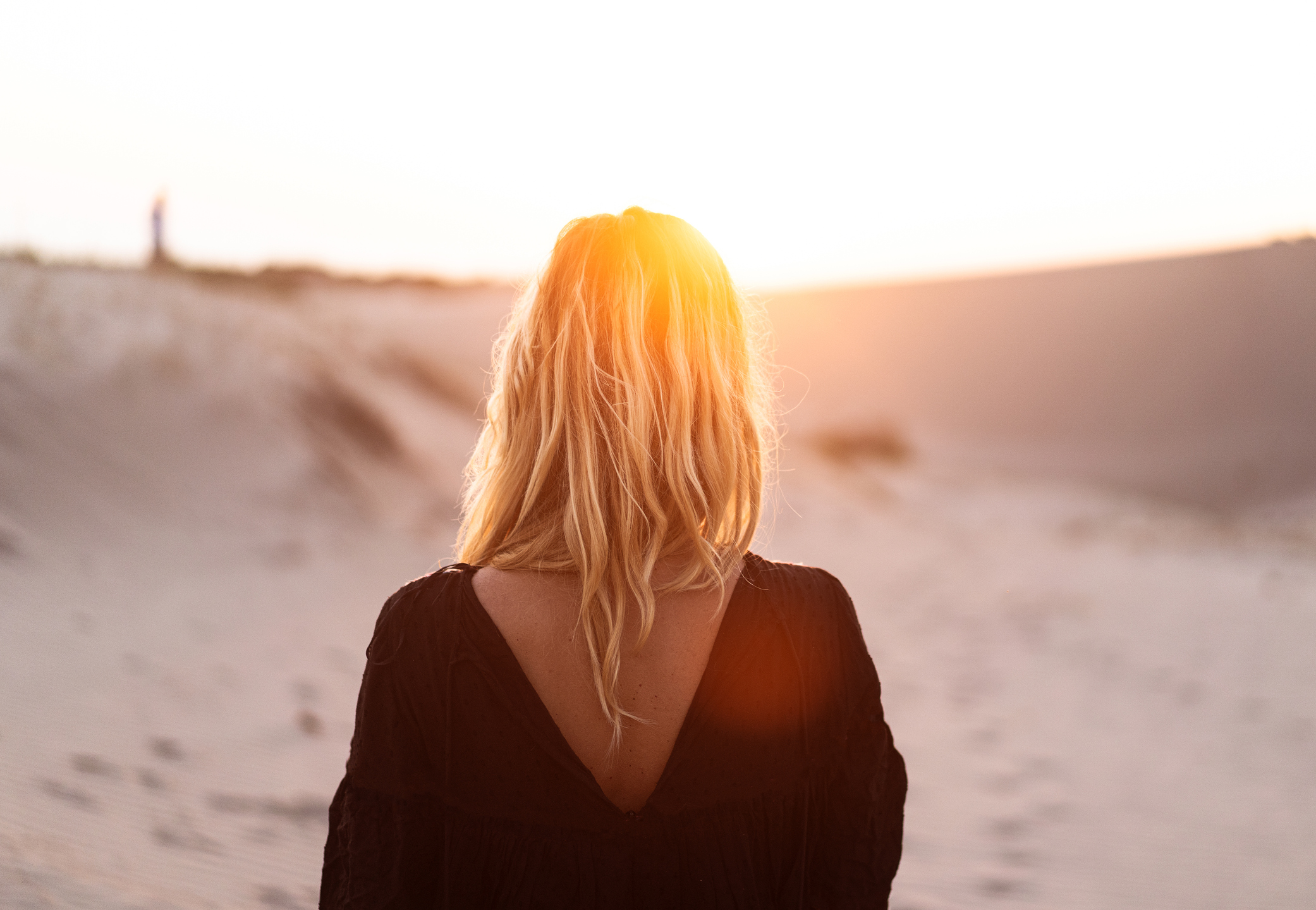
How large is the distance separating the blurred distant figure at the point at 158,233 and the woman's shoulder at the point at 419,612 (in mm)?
18253

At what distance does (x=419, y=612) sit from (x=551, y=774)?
33 cm

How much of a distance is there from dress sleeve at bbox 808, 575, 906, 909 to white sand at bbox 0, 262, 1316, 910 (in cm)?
44

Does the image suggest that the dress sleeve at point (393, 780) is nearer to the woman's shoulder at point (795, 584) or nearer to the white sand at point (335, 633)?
the woman's shoulder at point (795, 584)

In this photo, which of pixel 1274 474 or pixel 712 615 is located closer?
pixel 712 615

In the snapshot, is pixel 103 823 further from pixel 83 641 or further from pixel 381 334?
pixel 381 334

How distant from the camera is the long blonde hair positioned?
1455 millimetres

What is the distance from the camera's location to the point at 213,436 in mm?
11508

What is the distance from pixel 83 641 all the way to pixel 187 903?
11.5 ft

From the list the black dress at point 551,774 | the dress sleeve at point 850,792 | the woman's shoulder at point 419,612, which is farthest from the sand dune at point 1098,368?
the woman's shoulder at point 419,612

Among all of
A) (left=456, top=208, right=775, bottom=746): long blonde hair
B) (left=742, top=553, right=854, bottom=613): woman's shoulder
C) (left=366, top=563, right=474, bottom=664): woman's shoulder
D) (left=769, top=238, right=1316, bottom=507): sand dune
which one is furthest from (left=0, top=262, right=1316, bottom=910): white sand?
(left=769, top=238, right=1316, bottom=507): sand dune

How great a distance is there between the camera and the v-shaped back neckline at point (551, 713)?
4.74 feet

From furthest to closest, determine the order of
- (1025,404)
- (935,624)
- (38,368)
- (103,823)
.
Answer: (1025,404)
(38,368)
(935,624)
(103,823)

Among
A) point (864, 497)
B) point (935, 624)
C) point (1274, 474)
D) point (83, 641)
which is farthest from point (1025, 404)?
point (83, 641)

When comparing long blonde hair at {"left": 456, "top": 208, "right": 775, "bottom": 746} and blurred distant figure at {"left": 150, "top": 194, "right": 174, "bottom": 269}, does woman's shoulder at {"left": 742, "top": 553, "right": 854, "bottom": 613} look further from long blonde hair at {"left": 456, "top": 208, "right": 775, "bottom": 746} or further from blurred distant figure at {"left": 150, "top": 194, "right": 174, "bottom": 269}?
blurred distant figure at {"left": 150, "top": 194, "right": 174, "bottom": 269}
